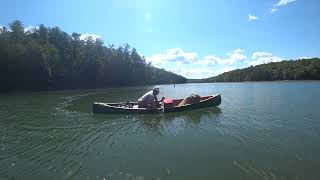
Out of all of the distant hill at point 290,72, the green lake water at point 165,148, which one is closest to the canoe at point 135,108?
the green lake water at point 165,148

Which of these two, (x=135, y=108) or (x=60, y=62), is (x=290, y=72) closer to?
(x=60, y=62)

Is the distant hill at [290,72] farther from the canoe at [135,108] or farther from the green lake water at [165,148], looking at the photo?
the green lake water at [165,148]

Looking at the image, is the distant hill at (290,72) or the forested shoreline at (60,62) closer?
the forested shoreline at (60,62)

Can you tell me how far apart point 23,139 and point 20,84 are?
71855mm

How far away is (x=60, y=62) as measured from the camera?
10019cm

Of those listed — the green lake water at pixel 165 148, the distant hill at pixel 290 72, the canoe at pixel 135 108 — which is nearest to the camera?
the green lake water at pixel 165 148

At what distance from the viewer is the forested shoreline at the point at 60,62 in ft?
277

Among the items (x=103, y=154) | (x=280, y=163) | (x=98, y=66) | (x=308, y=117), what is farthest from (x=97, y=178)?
(x=98, y=66)

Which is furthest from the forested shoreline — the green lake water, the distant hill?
the green lake water

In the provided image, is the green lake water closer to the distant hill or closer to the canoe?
the canoe

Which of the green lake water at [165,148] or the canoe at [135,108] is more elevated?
the canoe at [135,108]

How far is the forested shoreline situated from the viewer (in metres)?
84.4

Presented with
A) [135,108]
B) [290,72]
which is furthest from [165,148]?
[290,72]

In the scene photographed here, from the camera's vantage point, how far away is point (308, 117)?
25.1 metres
